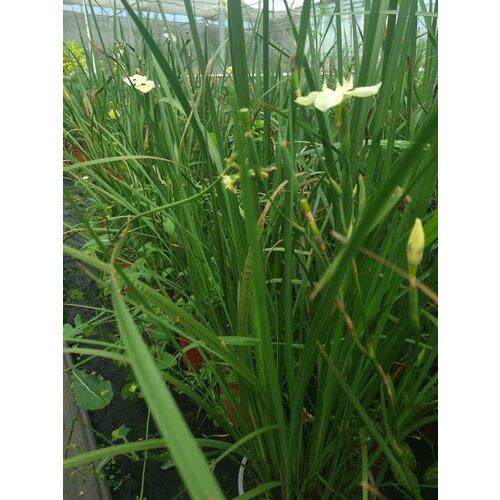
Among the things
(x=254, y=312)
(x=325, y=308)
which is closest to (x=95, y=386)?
(x=254, y=312)

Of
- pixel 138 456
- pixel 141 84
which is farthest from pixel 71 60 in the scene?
pixel 138 456

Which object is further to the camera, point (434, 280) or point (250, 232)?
point (434, 280)

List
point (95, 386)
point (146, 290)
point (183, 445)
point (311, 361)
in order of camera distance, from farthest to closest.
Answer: point (95, 386) < point (311, 361) < point (146, 290) < point (183, 445)

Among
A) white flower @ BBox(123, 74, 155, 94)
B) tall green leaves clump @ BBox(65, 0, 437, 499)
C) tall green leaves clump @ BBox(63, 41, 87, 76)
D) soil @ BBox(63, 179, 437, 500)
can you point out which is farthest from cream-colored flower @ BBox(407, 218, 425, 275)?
tall green leaves clump @ BBox(63, 41, 87, 76)

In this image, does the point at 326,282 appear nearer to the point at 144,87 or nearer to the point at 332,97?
the point at 332,97

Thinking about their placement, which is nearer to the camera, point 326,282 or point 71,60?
point 326,282

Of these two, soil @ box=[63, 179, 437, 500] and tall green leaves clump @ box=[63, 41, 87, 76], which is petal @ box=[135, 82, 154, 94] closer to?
soil @ box=[63, 179, 437, 500]

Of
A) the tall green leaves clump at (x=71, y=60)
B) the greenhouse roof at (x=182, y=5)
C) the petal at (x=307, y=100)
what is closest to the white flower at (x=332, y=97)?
the petal at (x=307, y=100)

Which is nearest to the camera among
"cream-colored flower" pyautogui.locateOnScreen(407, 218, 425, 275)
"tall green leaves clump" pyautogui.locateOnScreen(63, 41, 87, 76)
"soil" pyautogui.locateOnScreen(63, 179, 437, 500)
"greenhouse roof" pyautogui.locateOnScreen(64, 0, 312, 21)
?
"cream-colored flower" pyautogui.locateOnScreen(407, 218, 425, 275)
